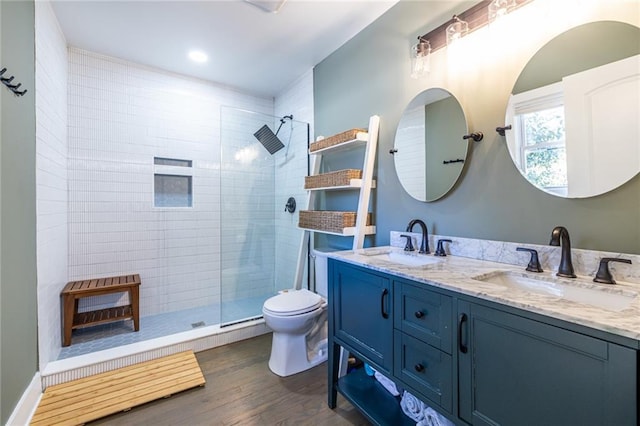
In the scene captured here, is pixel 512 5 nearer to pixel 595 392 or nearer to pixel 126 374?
pixel 595 392

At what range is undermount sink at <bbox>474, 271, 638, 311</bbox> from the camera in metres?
0.94

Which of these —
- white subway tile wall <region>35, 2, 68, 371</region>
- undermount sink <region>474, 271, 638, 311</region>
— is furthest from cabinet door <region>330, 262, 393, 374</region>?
white subway tile wall <region>35, 2, 68, 371</region>

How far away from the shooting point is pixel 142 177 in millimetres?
2875

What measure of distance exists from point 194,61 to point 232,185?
4.06 ft

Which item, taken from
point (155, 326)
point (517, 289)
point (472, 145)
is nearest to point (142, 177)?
point (155, 326)

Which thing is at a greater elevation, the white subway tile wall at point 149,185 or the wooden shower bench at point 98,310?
the white subway tile wall at point 149,185

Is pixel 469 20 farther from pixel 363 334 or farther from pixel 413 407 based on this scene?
pixel 413 407

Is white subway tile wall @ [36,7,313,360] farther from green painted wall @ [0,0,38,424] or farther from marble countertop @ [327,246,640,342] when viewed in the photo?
marble countertop @ [327,246,640,342]

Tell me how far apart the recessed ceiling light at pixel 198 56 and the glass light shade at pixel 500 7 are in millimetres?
2294

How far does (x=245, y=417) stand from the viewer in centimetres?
157

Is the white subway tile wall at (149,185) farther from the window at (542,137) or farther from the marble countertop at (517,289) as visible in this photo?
the window at (542,137)

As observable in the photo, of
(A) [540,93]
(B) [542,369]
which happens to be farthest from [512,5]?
(B) [542,369]

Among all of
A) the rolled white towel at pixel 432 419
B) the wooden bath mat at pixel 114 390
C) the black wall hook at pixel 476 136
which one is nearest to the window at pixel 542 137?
the black wall hook at pixel 476 136

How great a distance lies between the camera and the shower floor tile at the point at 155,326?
2.26m
